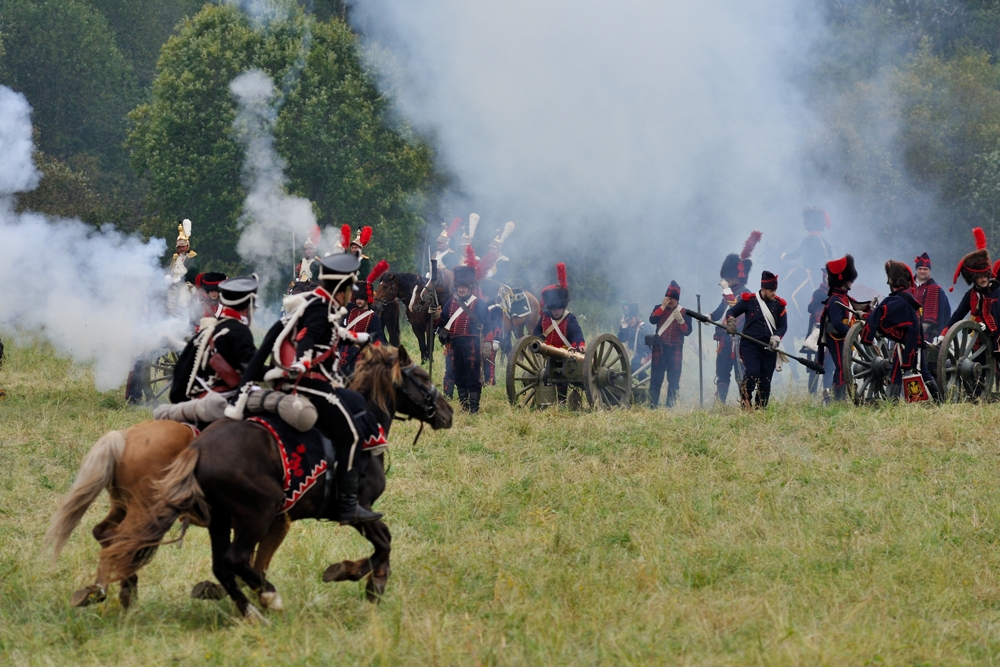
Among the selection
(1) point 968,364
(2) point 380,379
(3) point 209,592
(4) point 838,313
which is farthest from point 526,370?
(3) point 209,592

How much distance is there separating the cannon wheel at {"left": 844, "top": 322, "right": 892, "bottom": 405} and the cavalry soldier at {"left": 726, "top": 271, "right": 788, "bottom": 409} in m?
0.74

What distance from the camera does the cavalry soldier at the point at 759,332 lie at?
1224 centimetres

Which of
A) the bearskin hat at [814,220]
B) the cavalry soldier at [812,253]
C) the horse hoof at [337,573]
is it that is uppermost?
the bearskin hat at [814,220]

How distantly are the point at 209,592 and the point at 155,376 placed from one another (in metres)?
8.61

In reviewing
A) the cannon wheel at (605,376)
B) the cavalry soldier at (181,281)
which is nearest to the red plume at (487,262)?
the cannon wheel at (605,376)

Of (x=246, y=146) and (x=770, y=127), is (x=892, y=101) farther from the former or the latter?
(x=246, y=146)

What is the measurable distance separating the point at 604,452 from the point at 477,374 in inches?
124

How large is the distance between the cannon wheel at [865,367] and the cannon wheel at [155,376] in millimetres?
6917

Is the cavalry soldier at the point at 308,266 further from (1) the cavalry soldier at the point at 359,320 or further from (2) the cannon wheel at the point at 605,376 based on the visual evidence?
(2) the cannon wheel at the point at 605,376

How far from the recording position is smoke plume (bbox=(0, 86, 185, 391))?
1151cm

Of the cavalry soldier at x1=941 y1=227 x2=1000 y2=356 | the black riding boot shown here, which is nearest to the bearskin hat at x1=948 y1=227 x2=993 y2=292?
the cavalry soldier at x1=941 y1=227 x2=1000 y2=356

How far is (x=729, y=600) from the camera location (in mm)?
6133

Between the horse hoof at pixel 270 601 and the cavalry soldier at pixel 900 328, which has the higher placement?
the cavalry soldier at pixel 900 328

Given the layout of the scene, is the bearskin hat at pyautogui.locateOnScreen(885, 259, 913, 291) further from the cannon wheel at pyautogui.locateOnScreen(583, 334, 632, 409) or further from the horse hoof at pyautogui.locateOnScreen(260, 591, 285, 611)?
the horse hoof at pyautogui.locateOnScreen(260, 591, 285, 611)
